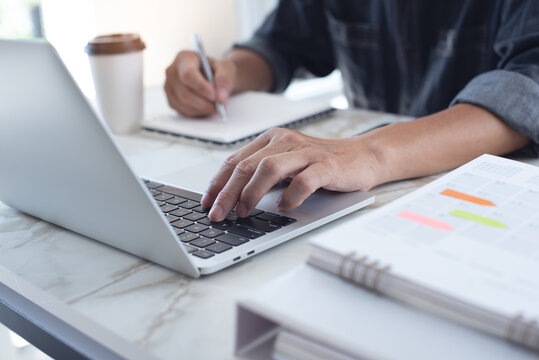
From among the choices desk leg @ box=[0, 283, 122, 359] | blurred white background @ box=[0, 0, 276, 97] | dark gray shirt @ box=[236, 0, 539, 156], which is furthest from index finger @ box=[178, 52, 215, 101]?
blurred white background @ box=[0, 0, 276, 97]

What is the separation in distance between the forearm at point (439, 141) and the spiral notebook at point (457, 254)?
216mm

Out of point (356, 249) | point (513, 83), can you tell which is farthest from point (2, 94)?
point (513, 83)

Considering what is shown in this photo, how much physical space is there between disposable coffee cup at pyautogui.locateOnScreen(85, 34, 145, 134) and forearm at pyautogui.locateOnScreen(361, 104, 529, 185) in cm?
49

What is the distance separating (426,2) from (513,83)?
0.50m

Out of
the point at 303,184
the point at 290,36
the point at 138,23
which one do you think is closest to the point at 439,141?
the point at 303,184

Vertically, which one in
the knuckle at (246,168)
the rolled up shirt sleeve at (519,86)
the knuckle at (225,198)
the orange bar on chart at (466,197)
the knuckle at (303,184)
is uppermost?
the rolled up shirt sleeve at (519,86)

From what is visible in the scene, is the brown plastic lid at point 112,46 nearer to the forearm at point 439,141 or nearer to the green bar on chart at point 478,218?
the forearm at point 439,141

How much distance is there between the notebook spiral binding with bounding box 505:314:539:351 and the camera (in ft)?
1.14

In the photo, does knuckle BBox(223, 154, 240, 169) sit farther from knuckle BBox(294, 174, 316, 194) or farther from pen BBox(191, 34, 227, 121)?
pen BBox(191, 34, 227, 121)

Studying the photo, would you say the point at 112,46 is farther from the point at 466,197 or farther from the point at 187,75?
the point at 466,197

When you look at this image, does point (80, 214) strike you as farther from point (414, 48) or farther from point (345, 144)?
point (414, 48)

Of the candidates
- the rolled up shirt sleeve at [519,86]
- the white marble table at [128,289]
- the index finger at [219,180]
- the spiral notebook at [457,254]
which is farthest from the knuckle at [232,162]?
the rolled up shirt sleeve at [519,86]

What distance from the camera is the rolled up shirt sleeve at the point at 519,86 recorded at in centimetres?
83

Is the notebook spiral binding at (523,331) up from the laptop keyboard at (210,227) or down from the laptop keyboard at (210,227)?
up
